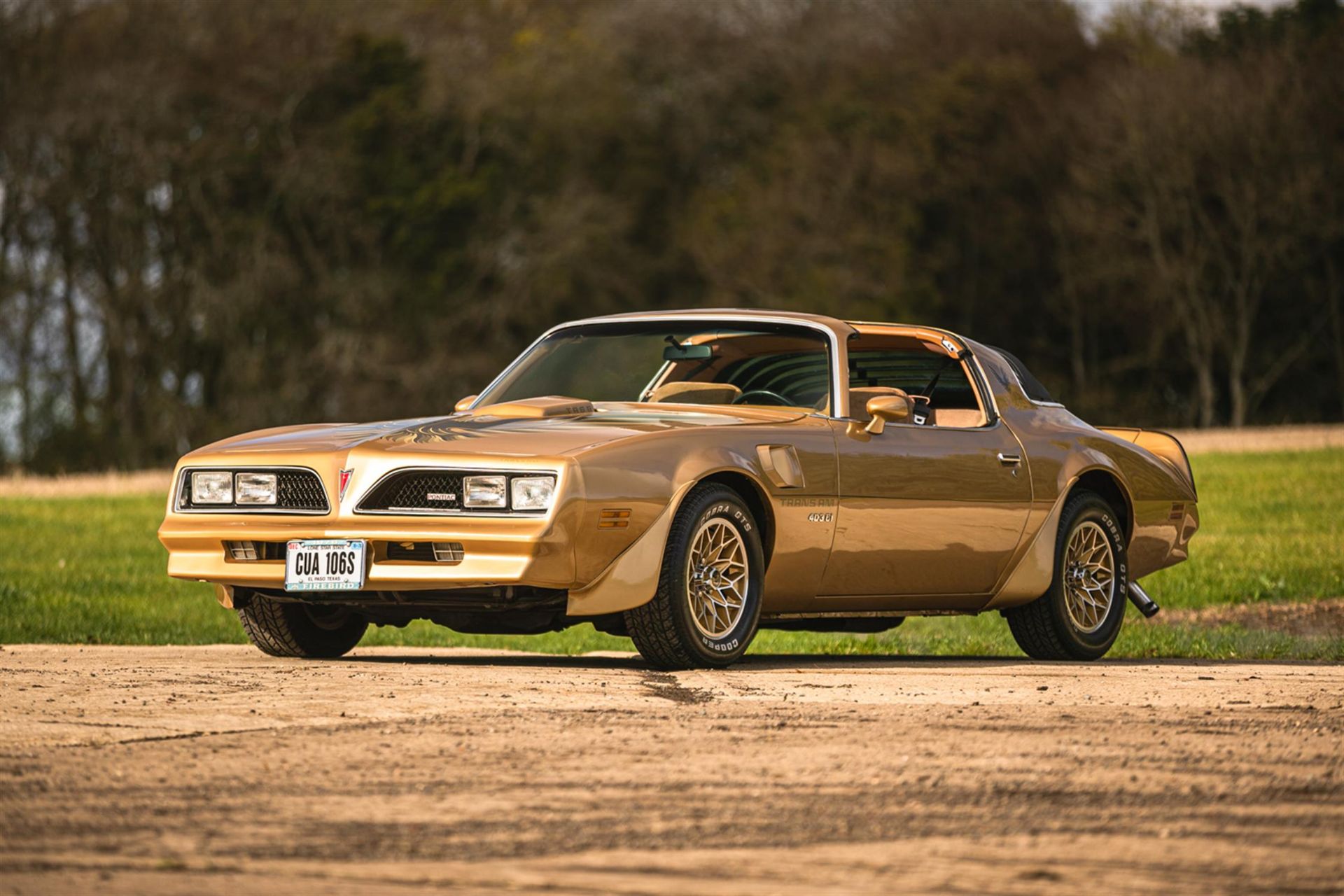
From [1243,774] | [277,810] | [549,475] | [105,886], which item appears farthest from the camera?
[549,475]

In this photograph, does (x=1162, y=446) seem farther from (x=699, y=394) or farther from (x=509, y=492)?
(x=509, y=492)

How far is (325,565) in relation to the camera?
8.25 meters

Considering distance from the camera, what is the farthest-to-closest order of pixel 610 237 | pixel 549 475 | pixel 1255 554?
pixel 610 237
pixel 1255 554
pixel 549 475

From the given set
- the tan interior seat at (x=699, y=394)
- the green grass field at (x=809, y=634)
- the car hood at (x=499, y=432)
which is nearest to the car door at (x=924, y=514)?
the car hood at (x=499, y=432)

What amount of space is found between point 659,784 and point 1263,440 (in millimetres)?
30230

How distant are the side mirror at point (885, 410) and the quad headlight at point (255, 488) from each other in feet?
8.39

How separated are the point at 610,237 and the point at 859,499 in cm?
4310

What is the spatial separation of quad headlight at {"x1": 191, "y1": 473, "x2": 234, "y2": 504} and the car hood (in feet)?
0.32

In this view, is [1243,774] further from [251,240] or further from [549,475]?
[251,240]

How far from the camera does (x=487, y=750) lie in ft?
19.9

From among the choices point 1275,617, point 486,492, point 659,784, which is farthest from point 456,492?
point 1275,617

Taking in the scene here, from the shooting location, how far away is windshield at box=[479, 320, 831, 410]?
976cm

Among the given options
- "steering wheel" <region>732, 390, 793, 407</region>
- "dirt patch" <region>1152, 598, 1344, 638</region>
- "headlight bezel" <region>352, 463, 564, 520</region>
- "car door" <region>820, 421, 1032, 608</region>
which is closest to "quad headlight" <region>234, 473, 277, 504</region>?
"headlight bezel" <region>352, 463, 564, 520</region>

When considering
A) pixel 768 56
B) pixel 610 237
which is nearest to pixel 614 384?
pixel 610 237
